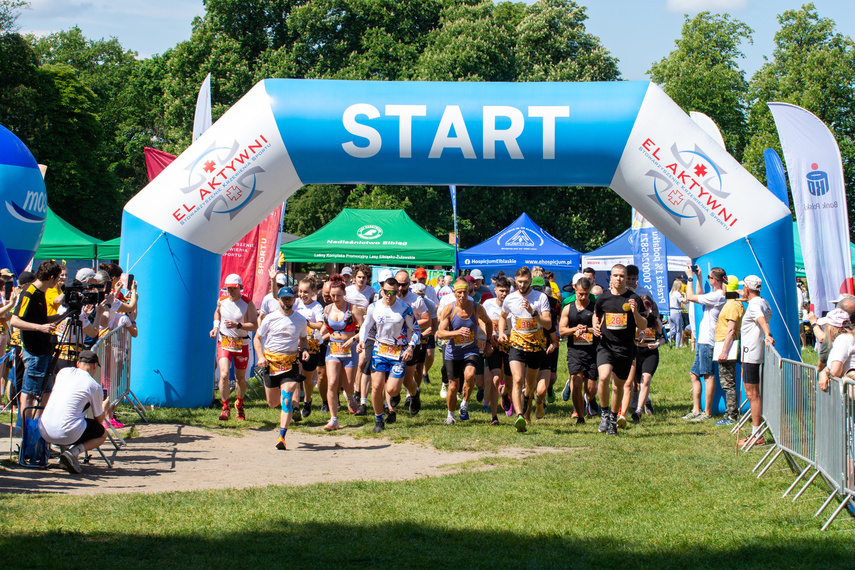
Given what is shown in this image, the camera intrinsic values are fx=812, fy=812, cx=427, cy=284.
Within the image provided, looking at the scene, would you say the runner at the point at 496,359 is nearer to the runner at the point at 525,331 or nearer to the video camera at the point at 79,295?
the runner at the point at 525,331

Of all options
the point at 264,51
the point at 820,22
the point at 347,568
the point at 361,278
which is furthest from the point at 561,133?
the point at 820,22

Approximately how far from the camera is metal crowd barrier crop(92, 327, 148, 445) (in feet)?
27.6

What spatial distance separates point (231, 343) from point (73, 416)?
3.14 metres

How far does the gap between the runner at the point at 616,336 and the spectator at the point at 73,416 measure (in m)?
5.26

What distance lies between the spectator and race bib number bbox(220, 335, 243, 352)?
9.26 ft

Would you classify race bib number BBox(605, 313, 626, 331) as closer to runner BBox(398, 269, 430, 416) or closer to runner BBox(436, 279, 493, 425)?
runner BBox(436, 279, 493, 425)

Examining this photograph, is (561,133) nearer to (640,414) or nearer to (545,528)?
(640,414)

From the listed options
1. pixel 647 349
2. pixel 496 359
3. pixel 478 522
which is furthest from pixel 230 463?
pixel 647 349

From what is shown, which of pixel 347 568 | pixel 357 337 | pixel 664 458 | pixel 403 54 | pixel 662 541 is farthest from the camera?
pixel 403 54

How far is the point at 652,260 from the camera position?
1720 cm

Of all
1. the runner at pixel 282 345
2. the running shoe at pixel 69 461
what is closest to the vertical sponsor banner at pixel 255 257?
the runner at pixel 282 345

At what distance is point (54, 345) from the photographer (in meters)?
8.01

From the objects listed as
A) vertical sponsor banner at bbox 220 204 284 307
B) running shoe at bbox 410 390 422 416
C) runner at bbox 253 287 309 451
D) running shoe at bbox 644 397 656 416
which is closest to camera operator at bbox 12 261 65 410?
runner at bbox 253 287 309 451

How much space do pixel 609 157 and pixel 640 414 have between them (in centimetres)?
322
